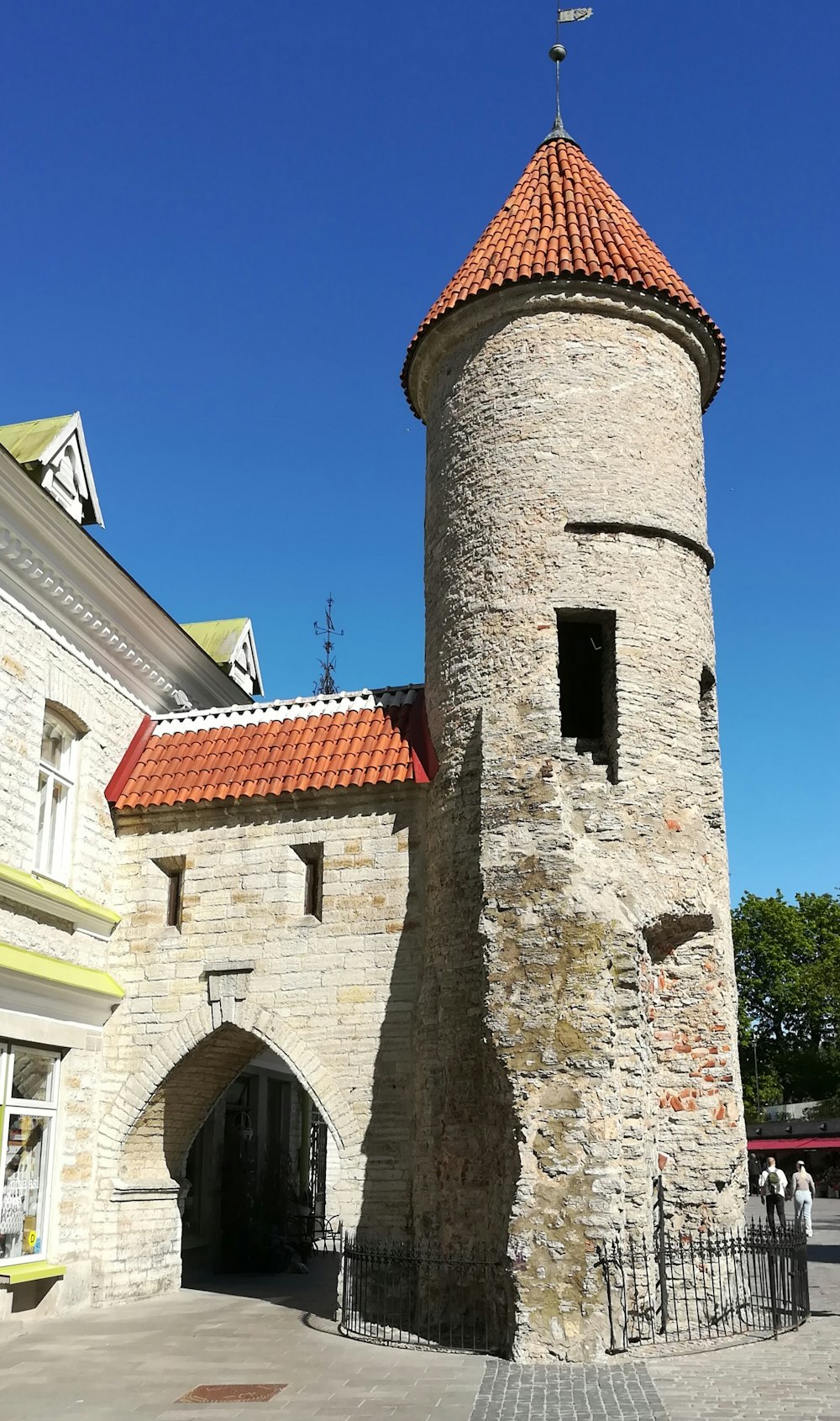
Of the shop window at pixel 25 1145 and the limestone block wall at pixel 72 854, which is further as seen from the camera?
the limestone block wall at pixel 72 854

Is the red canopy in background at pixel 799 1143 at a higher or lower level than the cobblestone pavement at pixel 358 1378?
lower

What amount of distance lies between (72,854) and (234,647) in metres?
8.37

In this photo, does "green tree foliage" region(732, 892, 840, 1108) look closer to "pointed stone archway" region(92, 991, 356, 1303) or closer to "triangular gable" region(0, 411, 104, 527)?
"pointed stone archway" region(92, 991, 356, 1303)

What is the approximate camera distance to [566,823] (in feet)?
36.6

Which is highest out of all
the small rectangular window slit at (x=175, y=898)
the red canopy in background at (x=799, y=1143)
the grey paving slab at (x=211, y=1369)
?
the small rectangular window slit at (x=175, y=898)

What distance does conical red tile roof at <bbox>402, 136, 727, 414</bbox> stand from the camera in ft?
42.2

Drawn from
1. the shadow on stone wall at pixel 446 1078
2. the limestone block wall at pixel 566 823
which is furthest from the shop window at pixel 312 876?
the limestone block wall at pixel 566 823

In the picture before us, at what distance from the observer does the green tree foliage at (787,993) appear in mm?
45781

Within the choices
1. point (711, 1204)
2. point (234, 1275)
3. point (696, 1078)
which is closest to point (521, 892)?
point (696, 1078)

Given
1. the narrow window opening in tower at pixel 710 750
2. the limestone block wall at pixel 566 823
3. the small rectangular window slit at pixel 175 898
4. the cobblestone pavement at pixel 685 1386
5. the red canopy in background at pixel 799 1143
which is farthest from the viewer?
the red canopy in background at pixel 799 1143

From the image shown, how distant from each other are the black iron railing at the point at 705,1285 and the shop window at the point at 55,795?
691cm

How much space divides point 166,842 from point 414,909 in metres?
3.19

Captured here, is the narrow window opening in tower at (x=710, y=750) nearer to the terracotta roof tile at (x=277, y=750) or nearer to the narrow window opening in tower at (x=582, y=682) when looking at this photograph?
the narrow window opening in tower at (x=582, y=682)

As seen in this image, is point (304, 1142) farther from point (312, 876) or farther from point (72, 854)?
point (72, 854)
